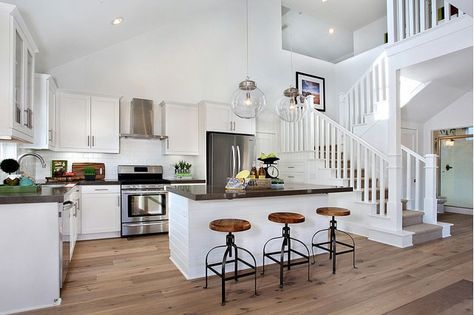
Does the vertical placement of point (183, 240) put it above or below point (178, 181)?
below

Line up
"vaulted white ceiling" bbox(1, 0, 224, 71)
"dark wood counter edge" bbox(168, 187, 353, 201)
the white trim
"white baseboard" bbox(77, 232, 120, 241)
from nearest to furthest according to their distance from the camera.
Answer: "dark wood counter edge" bbox(168, 187, 353, 201)
"vaulted white ceiling" bbox(1, 0, 224, 71)
"white baseboard" bbox(77, 232, 120, 241)
the white trim

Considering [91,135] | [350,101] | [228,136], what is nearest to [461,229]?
[350,101]

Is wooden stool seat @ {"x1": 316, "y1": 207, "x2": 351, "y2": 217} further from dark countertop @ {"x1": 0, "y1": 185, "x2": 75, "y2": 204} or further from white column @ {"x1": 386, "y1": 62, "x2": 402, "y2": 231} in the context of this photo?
dark countertop @ {"x1": 0, "y1": 185, "x2": 75, "y2": 204}

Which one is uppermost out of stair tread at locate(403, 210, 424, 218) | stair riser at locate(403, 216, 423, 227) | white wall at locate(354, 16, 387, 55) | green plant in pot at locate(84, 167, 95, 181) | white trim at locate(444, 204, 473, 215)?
white wall at locate(354, 16, 387, 55)

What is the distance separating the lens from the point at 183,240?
3.10 m

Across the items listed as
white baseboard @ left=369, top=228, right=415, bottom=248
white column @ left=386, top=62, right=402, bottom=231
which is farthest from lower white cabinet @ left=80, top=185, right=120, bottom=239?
white column @ left=386, top=62, right=402, bottom=231

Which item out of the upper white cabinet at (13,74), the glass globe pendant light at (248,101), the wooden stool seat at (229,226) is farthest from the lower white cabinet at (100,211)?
the wooden stool seat at (229,226)

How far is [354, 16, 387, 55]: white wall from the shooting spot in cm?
725

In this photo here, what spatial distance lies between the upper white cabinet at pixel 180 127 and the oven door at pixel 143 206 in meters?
0.93

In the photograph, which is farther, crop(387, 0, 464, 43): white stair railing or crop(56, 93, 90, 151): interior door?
crop(56, 93, 90, 151): interior door

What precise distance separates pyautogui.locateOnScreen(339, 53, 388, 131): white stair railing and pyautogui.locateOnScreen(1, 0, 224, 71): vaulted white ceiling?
3.63 meters

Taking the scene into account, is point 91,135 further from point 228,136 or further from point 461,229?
point 461,229

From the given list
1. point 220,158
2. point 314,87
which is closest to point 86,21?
point 220,158

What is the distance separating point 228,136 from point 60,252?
3570 mm
